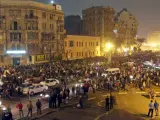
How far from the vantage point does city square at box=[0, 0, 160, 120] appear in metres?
24.3

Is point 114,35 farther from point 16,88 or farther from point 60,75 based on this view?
point 16,88

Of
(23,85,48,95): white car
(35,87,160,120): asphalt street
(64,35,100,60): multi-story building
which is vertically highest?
(64,35,100,60): multi-story building

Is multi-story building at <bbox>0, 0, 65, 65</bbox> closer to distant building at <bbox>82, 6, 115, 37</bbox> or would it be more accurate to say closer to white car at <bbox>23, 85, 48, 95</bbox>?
white car at <bbox>23, 85, 48, 95</bbox>

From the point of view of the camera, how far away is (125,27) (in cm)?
12125

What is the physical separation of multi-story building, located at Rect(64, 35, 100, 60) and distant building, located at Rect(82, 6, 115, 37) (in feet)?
16.1

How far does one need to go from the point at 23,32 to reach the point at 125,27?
230 feet

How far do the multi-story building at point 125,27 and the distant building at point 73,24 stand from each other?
677 inches

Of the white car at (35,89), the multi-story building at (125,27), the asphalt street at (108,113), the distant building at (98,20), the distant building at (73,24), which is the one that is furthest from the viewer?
the multi-story building at (125,27)

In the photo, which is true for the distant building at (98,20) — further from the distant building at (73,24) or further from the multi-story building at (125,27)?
the multi-story building at (125,27)

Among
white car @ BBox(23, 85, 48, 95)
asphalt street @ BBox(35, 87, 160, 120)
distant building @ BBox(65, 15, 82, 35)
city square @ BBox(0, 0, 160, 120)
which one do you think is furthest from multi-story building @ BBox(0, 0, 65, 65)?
distant building @ BBox(65, 15, 82, 35)

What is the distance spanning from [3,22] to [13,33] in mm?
3291

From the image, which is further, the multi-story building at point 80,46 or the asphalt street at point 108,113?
the multi-story building at point 80,46

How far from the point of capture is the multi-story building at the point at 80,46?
75250mm

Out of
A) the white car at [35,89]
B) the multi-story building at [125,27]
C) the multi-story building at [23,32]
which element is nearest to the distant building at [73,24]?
the multi-story building at [125,27]
